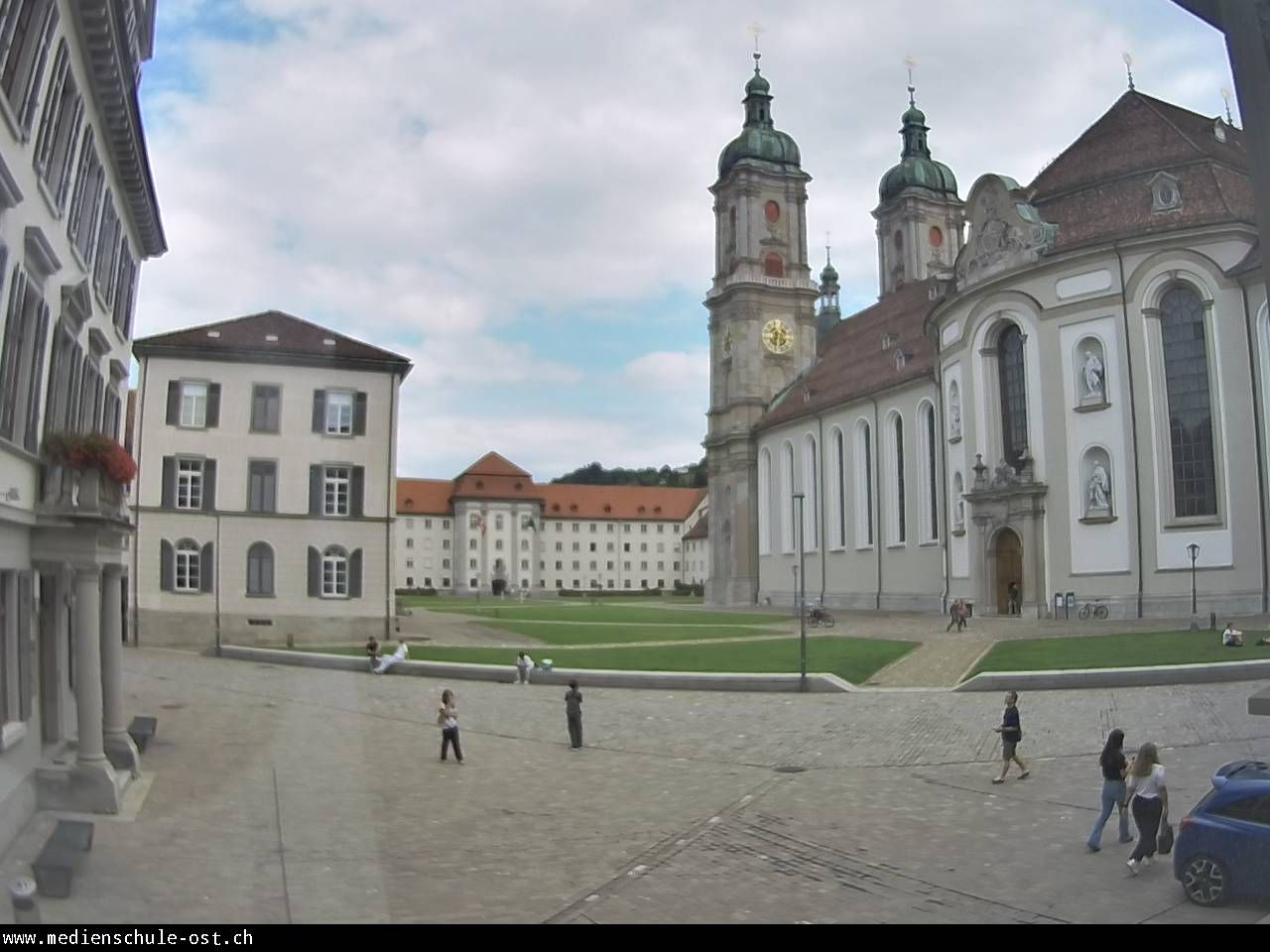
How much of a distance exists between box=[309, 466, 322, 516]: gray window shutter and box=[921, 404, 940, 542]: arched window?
113 feet

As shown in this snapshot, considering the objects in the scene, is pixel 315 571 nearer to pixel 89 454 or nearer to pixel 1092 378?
pixel 89 454

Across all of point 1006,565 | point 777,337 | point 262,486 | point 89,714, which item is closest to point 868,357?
point 777,337

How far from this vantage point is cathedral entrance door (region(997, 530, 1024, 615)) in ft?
156

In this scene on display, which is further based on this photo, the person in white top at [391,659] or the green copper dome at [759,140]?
the green copper dome at [759,140]

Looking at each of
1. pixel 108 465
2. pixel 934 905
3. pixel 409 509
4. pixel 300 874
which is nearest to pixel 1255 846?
pixel 934 905

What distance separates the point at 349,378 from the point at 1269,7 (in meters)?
21.3

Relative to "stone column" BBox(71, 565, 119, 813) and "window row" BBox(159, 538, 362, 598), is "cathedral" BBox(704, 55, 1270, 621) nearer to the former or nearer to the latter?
"window row" BBox(159, 538, 362, 598)

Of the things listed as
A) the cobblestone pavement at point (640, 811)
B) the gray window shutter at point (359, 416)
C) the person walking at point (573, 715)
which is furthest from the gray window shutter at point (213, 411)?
the person walking at point (573, 715)

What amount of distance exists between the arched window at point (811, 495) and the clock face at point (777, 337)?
10.4m

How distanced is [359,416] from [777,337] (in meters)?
53.4

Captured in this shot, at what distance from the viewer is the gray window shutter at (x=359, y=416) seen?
101 ft

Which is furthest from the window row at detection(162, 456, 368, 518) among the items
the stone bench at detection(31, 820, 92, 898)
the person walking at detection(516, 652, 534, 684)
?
the stone bench at detection(31, 820, 92, 898)

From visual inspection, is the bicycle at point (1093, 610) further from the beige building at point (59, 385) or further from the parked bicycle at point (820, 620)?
the beige building at point (59, 385)

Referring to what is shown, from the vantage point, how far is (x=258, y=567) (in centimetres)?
3005
